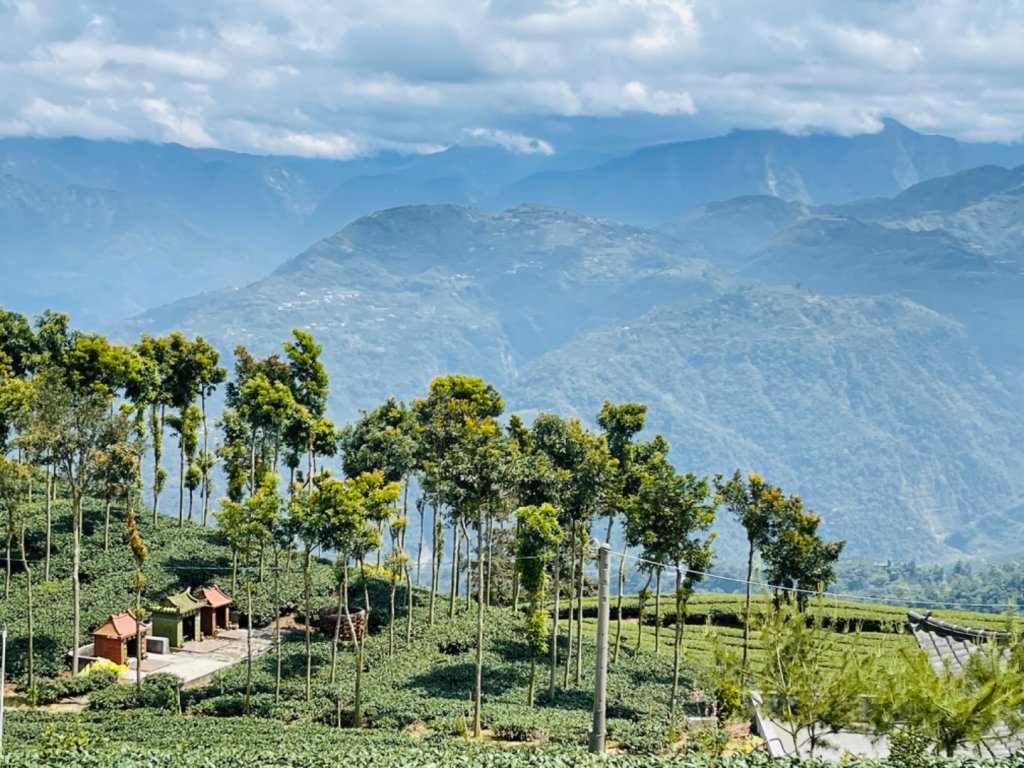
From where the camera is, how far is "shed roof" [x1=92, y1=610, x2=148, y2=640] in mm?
Answer: 49219

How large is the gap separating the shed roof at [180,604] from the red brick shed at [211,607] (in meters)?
0.74

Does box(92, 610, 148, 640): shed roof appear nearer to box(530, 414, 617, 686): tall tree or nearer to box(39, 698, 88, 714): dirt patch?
box(39, 698, 88, 714): dirt patch

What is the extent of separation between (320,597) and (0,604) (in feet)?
54.0

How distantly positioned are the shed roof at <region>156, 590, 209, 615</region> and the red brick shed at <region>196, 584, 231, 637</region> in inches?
28.9

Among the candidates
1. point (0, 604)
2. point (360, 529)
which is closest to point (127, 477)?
point (0, 604)

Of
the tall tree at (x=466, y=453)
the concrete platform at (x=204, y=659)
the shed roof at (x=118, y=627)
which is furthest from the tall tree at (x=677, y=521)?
the shed roof at (x=118, y=627)

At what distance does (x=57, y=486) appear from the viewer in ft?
224

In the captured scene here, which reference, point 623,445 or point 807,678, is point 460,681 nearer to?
point 623,445

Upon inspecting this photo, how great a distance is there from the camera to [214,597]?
184ft

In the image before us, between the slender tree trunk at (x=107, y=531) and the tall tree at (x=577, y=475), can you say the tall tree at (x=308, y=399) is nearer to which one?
the slender tree trunk at (x=107, y=531)

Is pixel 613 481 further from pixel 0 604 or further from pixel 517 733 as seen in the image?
pixel 0 604

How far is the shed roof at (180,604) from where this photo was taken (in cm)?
5341

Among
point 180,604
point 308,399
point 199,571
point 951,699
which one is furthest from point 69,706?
point 951,699

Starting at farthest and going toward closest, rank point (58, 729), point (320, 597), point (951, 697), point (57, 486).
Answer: point (57, 486), point (320, 597), point (58, 729), point (951, 697)
